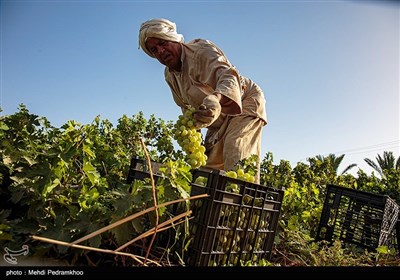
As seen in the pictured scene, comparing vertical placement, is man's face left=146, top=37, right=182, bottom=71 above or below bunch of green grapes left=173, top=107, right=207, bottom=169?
above

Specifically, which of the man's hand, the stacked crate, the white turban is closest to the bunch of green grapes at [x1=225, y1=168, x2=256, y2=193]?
the stacked crate

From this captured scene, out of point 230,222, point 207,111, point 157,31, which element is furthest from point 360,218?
point 157,31

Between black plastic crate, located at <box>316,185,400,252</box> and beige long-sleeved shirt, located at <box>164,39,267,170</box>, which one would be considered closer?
beige long-sleeved shirt, located at <box>164,39,267,170</box>

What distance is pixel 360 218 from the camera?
3189 mm

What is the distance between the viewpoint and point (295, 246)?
2443 mm

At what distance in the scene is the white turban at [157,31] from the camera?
9.53 feet

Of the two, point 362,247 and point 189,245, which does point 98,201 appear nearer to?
point 189,245

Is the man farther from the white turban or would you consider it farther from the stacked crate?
the stacked crate

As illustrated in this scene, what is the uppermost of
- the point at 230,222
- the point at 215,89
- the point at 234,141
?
the point at 215,89

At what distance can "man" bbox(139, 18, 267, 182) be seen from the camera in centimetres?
289

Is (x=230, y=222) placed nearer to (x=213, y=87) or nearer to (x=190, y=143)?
(x=190, y=143)

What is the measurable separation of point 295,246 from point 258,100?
1.46 m

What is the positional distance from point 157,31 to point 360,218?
7.53ft

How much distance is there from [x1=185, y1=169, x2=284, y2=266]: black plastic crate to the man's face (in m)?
1.68
